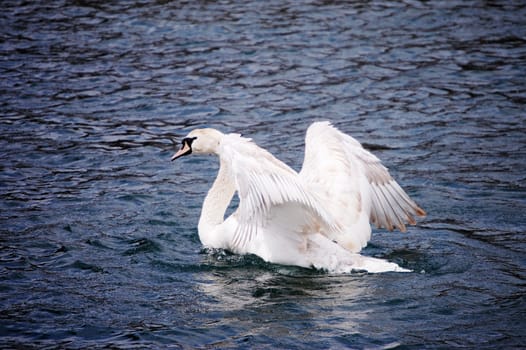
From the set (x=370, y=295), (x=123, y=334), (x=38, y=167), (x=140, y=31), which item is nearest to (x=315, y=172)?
(x=370, y=295)

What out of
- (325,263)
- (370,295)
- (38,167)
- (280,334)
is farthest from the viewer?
(38,167)

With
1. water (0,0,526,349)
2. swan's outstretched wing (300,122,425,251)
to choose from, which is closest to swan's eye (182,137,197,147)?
water (0,0,526,349)

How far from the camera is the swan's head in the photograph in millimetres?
8914

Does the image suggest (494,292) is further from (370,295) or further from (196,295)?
(196,295)

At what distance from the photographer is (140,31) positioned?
15812 mm

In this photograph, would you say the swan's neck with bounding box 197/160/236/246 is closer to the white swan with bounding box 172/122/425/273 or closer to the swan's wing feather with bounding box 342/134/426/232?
the white swan with bounding box 172/122/425/273

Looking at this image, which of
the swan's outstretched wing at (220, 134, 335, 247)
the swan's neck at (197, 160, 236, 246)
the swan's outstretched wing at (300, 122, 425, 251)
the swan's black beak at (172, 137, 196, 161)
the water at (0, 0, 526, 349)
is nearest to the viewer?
the water at (0, 0, 526, 349)

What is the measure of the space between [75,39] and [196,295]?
29.2 feet

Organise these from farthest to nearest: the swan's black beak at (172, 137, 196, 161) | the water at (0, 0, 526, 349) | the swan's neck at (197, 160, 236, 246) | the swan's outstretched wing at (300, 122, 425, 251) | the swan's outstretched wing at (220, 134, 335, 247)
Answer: the swan's black beak at (172, 137, 196, 161), the swan's neck at (197, 160, 236, 246), the swan's outstretched wing at (300, 122, 425, 251), the swan's outstretched wing at (220, 134, 335, 247), the water at (0, 0, 526, 349)

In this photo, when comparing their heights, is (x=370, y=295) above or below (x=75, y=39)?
below

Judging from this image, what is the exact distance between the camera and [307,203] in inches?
297

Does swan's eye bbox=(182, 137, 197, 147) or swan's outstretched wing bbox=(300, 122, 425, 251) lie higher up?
swan's eye bbox=(182, 137, 197, 147)

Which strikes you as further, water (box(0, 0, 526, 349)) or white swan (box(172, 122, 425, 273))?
white swan (box(172, 122, 425, 273))

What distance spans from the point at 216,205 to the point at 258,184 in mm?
1720
